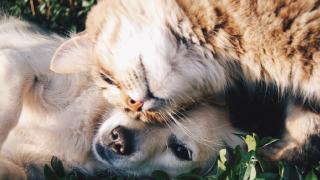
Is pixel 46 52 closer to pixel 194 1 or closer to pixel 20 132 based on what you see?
pixel 20 132

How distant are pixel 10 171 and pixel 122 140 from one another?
1.89 ft

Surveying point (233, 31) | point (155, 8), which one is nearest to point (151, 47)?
point (155, 8)

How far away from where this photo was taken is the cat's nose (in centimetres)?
299

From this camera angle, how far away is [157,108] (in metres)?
2.99

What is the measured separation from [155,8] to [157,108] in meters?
0.47

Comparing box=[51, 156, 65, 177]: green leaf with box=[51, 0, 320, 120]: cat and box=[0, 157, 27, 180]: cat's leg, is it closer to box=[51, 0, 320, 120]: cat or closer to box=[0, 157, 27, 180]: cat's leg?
box=[0, 157, 27, 180]: cat's leg

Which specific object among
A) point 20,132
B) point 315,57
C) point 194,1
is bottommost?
point 20,132

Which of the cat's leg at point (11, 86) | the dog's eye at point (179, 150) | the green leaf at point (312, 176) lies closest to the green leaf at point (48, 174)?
the cat's leg at point (11, 86)

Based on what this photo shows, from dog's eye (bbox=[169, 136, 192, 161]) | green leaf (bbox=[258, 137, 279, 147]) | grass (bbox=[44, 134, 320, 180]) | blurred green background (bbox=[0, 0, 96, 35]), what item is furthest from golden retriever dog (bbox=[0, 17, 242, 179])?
blurred green background (bbox=[0, 0, 96, 35])

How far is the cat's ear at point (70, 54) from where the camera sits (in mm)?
3271

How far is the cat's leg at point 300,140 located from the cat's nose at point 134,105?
641 millimetres

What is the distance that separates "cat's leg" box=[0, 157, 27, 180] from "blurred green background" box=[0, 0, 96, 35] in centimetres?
136

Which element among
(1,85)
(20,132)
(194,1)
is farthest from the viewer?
(20,132)

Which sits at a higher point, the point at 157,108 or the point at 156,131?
the point at 157,108
